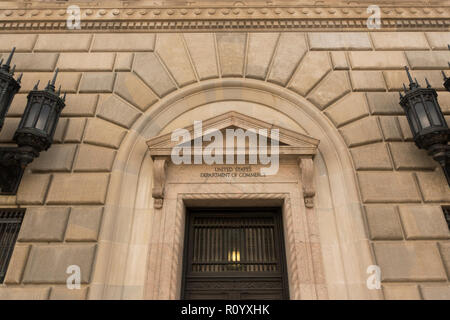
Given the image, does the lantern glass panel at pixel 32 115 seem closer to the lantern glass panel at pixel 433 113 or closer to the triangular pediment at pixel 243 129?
the triangular pediment at pixel 243 129

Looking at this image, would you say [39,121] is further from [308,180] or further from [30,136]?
[308,180]

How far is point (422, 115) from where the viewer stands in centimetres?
618

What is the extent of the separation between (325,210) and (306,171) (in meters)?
0.99

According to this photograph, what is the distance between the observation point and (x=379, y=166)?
6535 mm

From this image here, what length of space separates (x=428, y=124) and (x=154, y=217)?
632cm

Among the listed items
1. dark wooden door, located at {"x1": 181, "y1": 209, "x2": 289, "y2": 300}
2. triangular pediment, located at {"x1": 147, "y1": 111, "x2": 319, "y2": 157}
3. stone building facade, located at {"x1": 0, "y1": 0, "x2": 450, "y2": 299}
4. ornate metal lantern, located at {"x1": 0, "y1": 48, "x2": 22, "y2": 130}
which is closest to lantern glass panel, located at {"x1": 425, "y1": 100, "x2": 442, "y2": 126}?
stone building facade, located at {"x1": 0, "y1": 0, "x2": 450, "y2": 299}

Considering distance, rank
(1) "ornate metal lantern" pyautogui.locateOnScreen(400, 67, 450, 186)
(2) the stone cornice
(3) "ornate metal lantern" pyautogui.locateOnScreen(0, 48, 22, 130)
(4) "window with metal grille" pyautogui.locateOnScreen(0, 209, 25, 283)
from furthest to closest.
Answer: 1. (2) the stone cornice
2. (1) "ornate metal lantern" pyautogui.locateOnScreen(400, 67, 450, 186)
3. (4) "window with metal grille" pyautogui.locateOnScreen(0, 209, 25, 283)
4. (3) "ornate metal lantern" pyautogui.locateOnScreen(0, 48, 22, 130)

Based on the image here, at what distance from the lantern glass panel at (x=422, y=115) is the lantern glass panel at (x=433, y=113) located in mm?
92

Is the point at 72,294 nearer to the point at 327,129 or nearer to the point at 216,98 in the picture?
the point at 216,98

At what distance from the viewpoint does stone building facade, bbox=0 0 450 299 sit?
572 cm

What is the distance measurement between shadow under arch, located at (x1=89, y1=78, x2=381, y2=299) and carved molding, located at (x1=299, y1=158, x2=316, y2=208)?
0.23 m

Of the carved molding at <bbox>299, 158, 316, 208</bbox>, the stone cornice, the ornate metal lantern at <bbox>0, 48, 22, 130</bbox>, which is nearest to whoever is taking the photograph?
the ornate metal lantern at <bbox>0, 48, 22, 130</bbox>

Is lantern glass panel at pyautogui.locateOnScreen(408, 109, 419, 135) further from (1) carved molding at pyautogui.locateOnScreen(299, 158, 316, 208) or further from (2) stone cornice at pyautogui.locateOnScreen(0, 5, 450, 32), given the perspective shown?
(2) stone cornice at pyautogui.locateOnScreen(0, 5, 450, 32)

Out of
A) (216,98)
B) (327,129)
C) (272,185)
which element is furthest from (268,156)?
(216,98)
